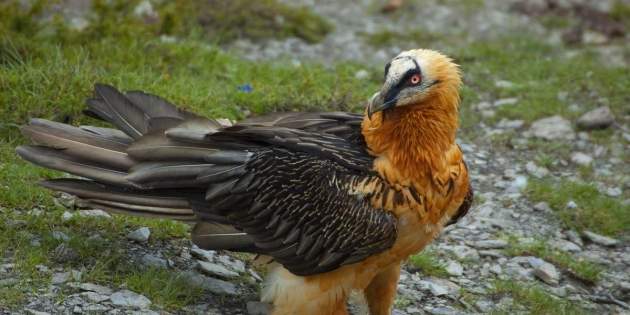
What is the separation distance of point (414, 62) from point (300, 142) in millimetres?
853

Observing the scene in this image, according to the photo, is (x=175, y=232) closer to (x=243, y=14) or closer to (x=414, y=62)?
(x=414, y=62)

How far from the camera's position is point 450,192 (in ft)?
19.1

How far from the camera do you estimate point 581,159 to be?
9.21m

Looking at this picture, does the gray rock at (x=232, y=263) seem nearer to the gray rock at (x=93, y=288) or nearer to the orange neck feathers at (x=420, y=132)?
the gray rock at (x=93, y=288)

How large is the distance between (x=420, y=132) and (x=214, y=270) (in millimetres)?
1738

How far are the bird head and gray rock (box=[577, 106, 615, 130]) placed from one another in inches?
169

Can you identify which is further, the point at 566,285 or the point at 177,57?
the point at 177,57

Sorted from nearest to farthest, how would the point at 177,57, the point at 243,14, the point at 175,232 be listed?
the point at 175,232 < the point at 177,57 < the point at 243,14

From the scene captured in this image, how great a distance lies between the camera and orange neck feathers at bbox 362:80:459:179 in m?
5.67

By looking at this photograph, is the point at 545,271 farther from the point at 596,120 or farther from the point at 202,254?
the point at 596,120

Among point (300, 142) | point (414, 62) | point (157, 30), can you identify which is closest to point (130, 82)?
point (157, 30)

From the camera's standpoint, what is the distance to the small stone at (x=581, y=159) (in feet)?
30.1

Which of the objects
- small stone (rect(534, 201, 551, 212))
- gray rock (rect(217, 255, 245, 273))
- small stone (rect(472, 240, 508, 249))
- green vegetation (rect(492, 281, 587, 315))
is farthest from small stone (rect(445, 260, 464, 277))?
gray rock (rect(217, 255, 245, 273))

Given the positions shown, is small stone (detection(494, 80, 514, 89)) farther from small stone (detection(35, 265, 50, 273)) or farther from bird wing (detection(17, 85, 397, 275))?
small stone (detection(35, 265, 50, 273))
